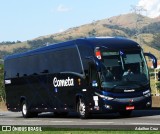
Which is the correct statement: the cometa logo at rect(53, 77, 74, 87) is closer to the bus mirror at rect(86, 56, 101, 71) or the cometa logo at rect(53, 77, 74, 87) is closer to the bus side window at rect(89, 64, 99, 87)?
the bus side window at rect(89, 64, 99, 87)

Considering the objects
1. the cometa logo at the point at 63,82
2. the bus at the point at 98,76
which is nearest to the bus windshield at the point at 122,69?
the bus at the point at 98,76

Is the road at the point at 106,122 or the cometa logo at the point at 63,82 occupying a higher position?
the cometa logo at the point at 63,82

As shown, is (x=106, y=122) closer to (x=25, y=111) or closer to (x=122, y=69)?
(x=122, y=69)

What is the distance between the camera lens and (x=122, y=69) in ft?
82.0

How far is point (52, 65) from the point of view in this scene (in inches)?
1153

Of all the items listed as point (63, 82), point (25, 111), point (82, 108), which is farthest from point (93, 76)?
point (25, 111)

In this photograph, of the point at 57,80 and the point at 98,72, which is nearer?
the point at 98,72

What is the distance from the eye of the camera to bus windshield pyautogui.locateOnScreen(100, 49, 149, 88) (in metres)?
24.9

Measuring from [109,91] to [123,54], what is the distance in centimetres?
170

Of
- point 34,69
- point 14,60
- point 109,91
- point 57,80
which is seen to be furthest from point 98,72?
point 14,60

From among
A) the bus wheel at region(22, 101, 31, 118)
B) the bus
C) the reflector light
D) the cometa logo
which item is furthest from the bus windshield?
the bus wheel at region(22, 101, 31, 118)

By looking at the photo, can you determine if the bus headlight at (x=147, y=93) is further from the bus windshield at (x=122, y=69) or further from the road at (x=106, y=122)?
the road at (x=106, y=122)

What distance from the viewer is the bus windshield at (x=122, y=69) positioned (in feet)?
81.8

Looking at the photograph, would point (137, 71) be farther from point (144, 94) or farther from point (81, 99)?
point (81, 99)
